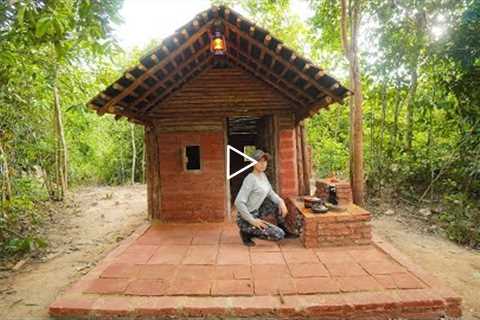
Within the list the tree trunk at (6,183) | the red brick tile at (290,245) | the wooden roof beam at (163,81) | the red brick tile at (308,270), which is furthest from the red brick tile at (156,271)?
the tree trunk at (6,183)

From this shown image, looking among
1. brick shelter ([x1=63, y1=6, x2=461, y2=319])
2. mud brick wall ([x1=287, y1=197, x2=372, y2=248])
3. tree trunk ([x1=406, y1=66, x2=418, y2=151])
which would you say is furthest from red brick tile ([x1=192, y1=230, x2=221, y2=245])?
tree trunk ([x1=406, y1=66, x2=418, y2=151])

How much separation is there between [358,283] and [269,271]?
109 cm

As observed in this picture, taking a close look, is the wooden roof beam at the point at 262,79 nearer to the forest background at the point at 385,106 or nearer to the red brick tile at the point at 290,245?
the forest background at the point at 385,106

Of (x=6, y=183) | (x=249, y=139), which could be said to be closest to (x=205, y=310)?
(x=6, y=183)

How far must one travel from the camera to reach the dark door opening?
645 cm

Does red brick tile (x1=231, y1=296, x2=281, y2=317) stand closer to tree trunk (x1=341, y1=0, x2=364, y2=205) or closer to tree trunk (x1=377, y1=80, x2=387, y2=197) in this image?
tree trunk (x1=341, y1=0, x2=364, y2=205)

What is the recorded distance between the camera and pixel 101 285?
3.53 m

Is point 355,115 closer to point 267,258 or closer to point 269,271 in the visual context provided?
point 267,258

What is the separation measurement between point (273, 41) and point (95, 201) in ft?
30.0

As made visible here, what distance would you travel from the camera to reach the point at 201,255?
4.41 metres

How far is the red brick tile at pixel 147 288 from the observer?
3.35m

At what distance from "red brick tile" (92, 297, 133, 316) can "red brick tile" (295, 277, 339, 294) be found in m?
1.90

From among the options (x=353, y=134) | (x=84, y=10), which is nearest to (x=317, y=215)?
(x=353, y=134)

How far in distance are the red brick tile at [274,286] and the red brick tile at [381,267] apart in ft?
3.67
